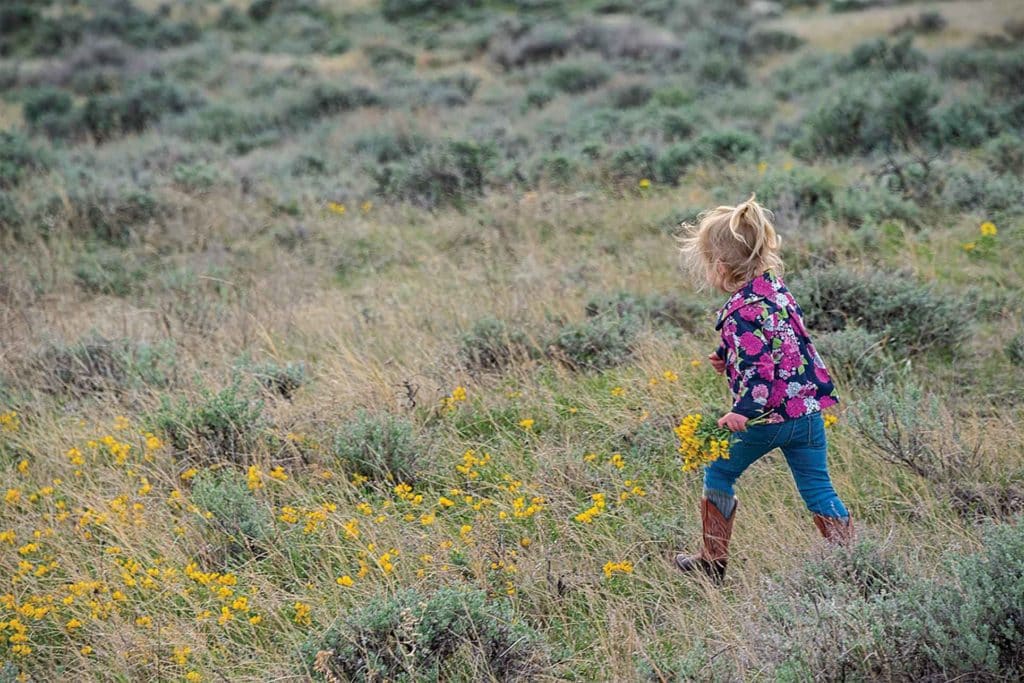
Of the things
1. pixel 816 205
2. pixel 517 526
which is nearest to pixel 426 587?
pixel 517 526

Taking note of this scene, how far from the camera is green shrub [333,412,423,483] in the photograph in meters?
4.28

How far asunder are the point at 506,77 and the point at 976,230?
12.1 metres

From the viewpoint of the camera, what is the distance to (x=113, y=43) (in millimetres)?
21000

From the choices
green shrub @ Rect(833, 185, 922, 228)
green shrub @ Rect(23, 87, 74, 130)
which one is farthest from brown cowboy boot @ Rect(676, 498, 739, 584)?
green shrub @ Rect(23, 87, 74, 130)

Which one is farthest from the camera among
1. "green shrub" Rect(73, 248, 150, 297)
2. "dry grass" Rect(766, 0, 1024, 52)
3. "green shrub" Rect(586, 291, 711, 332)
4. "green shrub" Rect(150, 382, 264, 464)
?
"dry grass" Rect(766, 0, 1024, 52)

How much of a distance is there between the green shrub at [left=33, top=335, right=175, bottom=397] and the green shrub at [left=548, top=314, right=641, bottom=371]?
237 cm

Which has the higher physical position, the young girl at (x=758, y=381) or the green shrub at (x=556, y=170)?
the young girl at (x=758, y=381)

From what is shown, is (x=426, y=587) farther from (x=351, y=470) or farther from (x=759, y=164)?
(x=759, y=164)

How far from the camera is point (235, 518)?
391 centimetres

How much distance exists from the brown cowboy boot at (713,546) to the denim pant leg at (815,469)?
0.93 feet

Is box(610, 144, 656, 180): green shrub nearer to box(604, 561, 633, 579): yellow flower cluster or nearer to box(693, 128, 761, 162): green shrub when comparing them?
box(693, 128, 761, 162): green shrub

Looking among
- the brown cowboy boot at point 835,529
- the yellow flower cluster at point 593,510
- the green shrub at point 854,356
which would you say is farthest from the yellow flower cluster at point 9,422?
the green shrub at point 854,356

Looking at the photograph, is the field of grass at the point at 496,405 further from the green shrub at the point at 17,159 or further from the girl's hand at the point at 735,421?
the girl's hand at the point at 735,421

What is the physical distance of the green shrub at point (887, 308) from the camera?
17.4 feet
